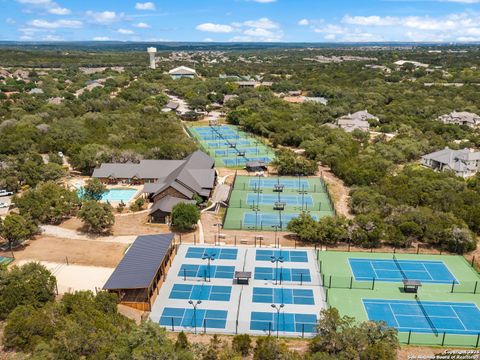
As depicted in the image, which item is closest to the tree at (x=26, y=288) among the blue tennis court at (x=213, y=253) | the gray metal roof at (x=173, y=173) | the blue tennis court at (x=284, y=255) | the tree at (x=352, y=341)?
the blue tennis court at (x=213, y=253)

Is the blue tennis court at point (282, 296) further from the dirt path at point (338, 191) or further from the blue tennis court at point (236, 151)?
the blue tennis court at point (236, 151)

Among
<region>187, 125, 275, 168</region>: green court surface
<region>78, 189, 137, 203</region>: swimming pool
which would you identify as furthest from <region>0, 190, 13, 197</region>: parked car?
<region>187, 125, 275, 168</region>: green court surface

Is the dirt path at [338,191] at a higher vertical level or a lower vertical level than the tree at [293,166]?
lower

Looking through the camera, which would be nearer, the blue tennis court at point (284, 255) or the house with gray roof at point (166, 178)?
the blue tennis court at point (284, 255)

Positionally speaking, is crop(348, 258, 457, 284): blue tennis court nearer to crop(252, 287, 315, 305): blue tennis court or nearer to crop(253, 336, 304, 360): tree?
crop(252, 287, 315, 305): blue tennis court

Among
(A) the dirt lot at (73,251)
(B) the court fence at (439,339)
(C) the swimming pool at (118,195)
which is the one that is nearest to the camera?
(B) the court fence at (439,339)

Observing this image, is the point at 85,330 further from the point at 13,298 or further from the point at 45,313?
the point at 13,298

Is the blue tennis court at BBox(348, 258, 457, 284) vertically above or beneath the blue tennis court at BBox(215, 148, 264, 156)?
above
